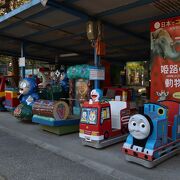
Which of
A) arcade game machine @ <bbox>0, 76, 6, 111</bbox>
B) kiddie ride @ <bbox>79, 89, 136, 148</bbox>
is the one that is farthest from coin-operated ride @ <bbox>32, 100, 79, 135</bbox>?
arcade game machine @ <bbox>0, 76, 6, 111</bbox>

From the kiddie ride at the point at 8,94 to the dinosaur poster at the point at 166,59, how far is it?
5791mm

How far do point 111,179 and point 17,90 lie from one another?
7.23m

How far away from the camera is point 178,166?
192 inches

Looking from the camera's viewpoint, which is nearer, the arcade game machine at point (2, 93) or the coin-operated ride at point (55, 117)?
the coin-operated ride at point (55, 117)

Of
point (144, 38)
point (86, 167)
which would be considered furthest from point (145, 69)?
point (86, 167)

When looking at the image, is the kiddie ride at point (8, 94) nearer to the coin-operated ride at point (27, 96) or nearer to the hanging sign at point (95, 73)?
the coin-operated ride at point (27, 96)

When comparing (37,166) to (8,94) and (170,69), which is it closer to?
(170,69)

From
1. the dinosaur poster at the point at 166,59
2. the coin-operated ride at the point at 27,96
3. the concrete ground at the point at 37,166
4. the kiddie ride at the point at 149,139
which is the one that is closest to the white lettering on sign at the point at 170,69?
the dinosaur poster at the point at 166,59

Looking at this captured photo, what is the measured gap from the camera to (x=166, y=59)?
6.82m

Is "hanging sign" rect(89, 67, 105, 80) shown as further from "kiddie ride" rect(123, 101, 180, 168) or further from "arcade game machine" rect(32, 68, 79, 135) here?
"kiddie ride" rect(123, 101, 180, 168)

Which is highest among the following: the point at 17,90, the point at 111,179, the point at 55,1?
the point at 55,1

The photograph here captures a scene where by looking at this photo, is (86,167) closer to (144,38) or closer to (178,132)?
(178,132)

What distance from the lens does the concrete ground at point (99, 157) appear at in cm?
454

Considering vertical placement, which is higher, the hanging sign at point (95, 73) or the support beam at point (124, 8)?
the support beam at point (124, 8)
